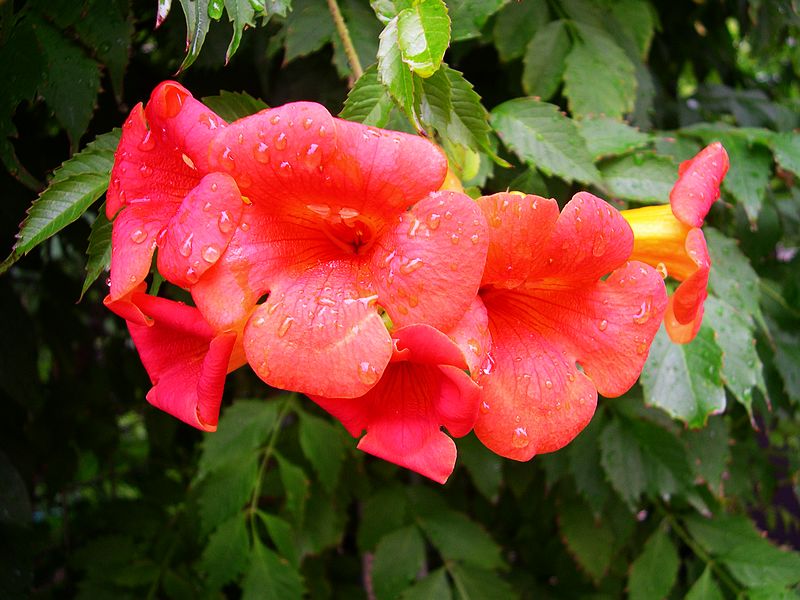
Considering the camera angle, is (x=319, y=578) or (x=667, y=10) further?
(x=667, y=10)

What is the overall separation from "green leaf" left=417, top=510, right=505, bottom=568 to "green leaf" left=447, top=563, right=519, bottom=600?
0.8 inches

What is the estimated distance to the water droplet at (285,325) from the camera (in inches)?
19.3

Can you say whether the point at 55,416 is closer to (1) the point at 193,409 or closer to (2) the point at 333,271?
(1) the point at 193,409

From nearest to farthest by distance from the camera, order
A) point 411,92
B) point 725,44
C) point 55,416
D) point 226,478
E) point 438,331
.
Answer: point 438,331 → point 411,92 → point 226,478 → point 55,416 → point 725,44

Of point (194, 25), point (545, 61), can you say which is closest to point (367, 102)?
point (194, 25)

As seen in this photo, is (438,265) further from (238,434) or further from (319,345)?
(238,434)

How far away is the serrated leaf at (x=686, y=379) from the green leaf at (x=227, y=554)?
2.47 ft

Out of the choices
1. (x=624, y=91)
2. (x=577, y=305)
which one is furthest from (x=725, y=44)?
(x=577, y=305)

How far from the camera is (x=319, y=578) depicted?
153 centimetres

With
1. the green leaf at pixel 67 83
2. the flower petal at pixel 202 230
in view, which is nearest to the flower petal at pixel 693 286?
the flower petal at pixel 202 230

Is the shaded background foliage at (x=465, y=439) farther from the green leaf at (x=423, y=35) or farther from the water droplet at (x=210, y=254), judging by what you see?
the water droplet at (x=210, y=254)

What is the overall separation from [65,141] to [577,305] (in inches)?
44.8

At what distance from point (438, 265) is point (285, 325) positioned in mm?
127

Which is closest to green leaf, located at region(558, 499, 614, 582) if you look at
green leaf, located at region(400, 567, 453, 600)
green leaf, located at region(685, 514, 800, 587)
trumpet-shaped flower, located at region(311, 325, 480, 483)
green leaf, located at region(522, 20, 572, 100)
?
green leaf, located at region(685, 514, 800, 587)
